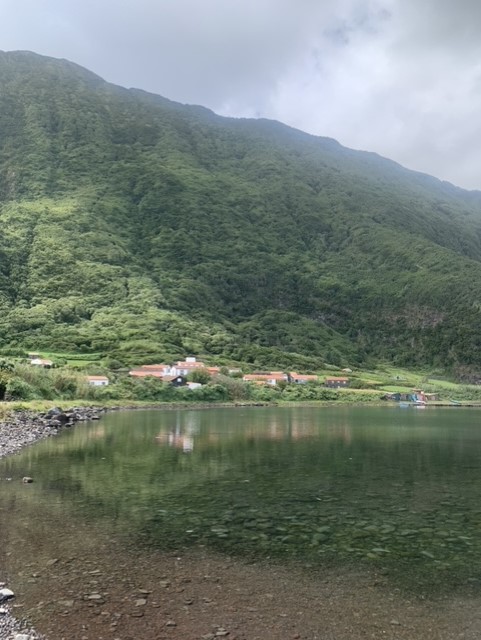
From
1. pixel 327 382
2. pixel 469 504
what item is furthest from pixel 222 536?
pixel 327 382

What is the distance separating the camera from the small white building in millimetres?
105812

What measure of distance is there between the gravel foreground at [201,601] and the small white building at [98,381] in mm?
91814

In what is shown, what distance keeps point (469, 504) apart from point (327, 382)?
14105cm

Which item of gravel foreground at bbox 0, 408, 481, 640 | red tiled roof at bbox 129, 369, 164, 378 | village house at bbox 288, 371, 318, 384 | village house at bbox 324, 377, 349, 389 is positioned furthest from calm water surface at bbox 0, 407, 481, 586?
village house at bbox 324, 377, 349, 389

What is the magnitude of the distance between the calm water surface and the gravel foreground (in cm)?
121

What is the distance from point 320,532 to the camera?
60.3 ft

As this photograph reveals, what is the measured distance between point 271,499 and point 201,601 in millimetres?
11426

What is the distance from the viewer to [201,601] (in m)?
12.4

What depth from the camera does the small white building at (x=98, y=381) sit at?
105812 millimetres

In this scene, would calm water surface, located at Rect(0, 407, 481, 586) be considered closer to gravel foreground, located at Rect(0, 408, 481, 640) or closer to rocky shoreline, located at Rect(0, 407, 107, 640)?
gravel foreground, located at Rect(0, 408, 481, 640)

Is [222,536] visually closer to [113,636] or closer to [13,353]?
[113,636]

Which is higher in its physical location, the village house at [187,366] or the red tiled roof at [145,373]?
the village house at [187,366]

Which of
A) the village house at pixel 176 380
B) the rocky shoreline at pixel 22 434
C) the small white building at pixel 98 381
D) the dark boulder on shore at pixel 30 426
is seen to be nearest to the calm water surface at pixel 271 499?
the dark boulder on shore at pixel 30 426

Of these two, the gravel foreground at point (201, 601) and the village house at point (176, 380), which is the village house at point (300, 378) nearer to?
the village house at point (176, 380)
